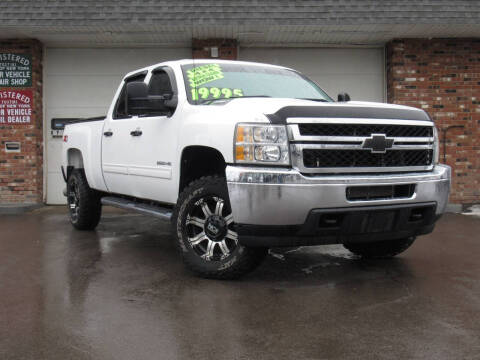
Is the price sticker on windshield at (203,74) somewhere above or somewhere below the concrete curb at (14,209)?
above

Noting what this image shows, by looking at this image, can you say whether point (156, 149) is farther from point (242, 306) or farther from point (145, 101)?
point (242, 306)

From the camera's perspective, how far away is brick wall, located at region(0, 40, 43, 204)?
10891mm

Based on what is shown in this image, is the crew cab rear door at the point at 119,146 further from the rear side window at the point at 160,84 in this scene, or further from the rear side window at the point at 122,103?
the rear side window at the point at 160,84

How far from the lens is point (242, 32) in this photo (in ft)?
34.2

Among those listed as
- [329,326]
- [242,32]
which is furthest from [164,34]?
[329,326]

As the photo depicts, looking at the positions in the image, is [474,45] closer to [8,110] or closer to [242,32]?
[242,32]

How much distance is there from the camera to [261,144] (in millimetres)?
4102

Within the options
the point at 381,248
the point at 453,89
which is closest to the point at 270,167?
the point at 381,248

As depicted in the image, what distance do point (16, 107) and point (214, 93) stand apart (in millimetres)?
7111

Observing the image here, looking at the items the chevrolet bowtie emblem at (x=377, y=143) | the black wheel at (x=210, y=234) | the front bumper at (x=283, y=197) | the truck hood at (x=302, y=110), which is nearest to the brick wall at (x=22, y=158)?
the black wheel at (x=210, y=234)

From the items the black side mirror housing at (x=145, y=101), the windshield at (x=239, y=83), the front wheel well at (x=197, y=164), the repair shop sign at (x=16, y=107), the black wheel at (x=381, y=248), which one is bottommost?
the black wheel at (x=381, y=248)

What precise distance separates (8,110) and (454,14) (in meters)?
8.59

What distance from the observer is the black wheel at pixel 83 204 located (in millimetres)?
7293

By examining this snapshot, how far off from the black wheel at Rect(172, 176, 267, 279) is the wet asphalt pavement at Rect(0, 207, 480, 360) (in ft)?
0.48
